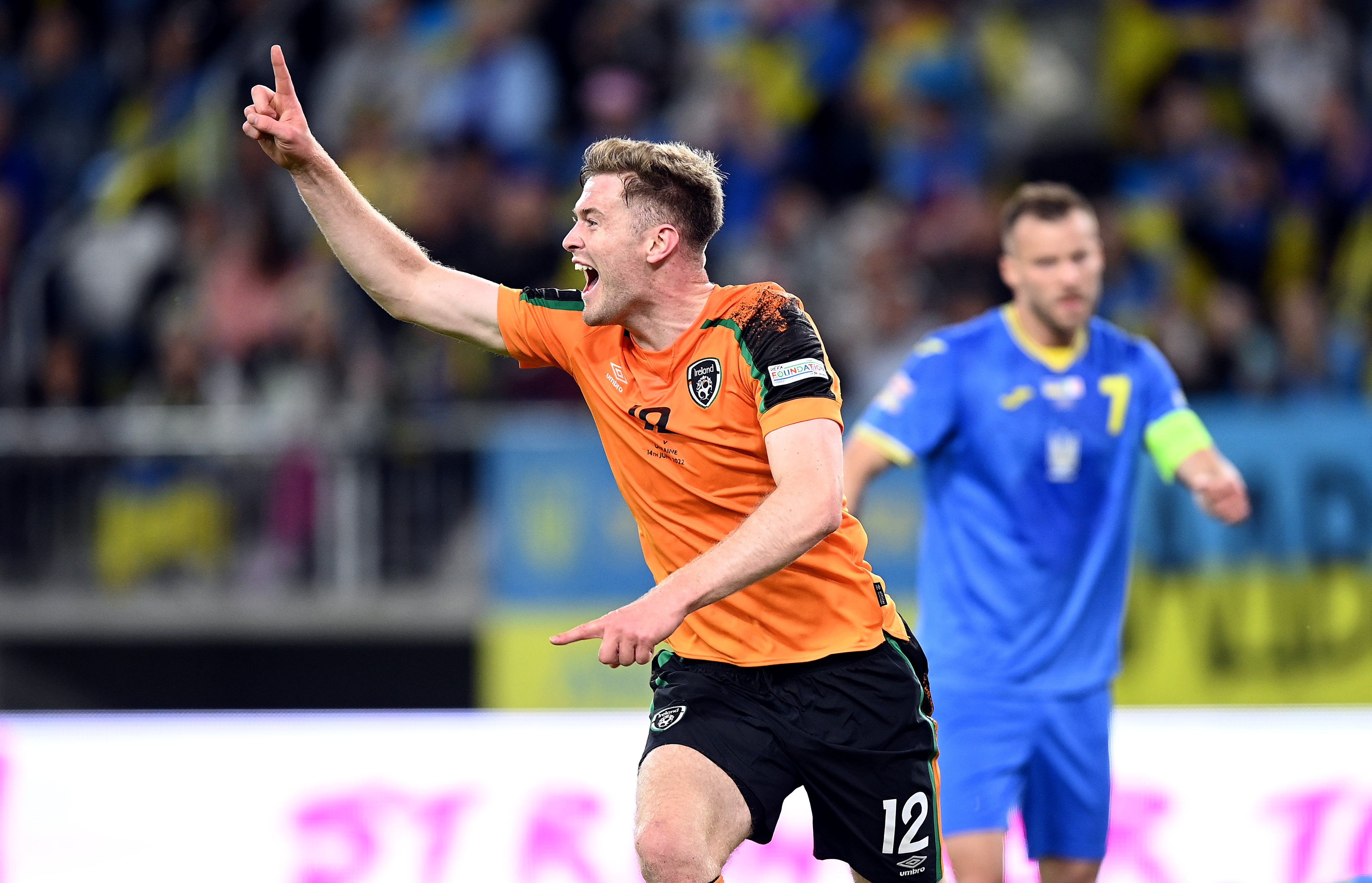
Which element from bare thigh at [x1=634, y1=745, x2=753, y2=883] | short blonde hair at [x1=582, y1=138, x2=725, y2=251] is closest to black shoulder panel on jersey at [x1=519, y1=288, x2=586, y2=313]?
short blonde hair at [x1=582, y1=138, x2=725, y2=251]

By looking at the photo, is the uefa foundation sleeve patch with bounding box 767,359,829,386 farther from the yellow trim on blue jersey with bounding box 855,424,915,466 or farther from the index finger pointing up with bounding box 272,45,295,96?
the index finger pointing up with bounding box 272,45,295,96

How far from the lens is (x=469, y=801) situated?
265 inches

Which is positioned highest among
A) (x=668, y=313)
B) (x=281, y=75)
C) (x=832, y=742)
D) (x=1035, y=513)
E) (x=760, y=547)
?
(x=281, y=75)

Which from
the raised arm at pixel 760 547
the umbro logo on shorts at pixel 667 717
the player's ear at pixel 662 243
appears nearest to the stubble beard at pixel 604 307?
the player's ear at pixel 662 243

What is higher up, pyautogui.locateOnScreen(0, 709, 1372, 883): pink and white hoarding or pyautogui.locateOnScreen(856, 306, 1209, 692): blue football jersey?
pyautogui.locateOnScreen(856, 306, 1209, 692): blue football jersey

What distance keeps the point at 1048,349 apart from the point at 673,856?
2.32m

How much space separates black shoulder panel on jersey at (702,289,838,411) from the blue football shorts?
159cm

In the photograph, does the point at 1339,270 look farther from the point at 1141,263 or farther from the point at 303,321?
the point at 303,321

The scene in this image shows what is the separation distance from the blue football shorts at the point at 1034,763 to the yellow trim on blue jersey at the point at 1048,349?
1006 millimetres

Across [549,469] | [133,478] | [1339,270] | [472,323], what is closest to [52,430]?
[133,478]

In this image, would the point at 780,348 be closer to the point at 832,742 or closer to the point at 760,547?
the point at 760,547

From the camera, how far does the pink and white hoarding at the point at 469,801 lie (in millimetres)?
6379

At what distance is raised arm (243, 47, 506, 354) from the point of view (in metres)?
4.62

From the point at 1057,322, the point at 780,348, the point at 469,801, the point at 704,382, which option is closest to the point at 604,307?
the point at 704,382
